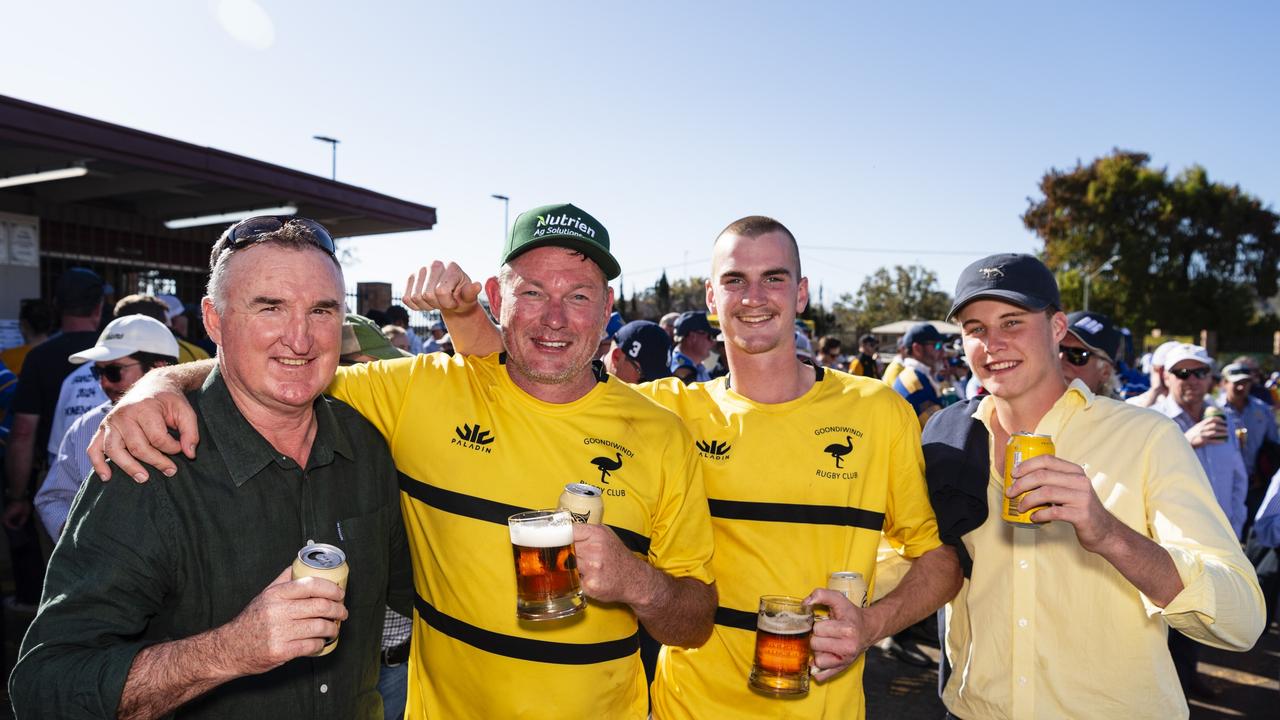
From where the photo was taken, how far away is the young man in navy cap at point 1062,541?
6.46 ft

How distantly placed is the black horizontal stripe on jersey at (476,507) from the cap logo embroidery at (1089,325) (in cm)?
411

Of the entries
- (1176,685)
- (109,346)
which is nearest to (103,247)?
(109,346)

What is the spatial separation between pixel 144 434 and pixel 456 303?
39.9 inches

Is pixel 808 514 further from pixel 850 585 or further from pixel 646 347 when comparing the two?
pixel 646 347

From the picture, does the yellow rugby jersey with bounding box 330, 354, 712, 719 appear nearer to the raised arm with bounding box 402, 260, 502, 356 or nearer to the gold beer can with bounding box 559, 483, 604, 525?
the raised arm with bounding box 402, 260, 502, 356

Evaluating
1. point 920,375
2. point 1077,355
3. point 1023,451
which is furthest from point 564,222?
point 920,375

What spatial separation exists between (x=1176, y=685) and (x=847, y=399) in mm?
1285

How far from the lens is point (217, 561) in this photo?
186 cm

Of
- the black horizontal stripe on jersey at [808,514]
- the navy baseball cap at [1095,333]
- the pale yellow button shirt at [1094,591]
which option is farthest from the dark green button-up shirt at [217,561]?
the navy baseball cap at [1095,333]

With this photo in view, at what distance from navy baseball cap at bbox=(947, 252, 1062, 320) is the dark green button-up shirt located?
1992 millimetres

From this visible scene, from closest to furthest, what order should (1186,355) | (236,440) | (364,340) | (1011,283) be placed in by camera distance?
(236,440) < (1011,283) < (364,340) < (1186,355)

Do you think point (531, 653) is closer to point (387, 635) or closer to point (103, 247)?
point (387, 635)

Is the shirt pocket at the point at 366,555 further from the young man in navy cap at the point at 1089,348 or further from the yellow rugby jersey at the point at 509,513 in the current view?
the young man in navy cap at the point at 1089,348

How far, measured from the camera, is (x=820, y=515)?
2.47 meters
